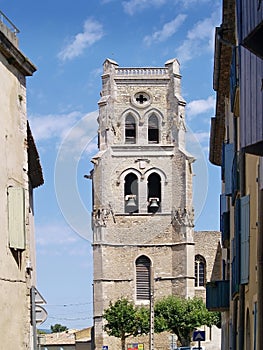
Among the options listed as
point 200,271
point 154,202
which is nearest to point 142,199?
point 154,202

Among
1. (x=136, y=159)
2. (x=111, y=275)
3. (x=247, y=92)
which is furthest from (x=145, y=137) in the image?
(x=247, y=92)

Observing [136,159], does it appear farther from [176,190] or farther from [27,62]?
[27,62]

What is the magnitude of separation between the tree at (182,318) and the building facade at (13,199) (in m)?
46.0

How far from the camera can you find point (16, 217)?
56.3 ft

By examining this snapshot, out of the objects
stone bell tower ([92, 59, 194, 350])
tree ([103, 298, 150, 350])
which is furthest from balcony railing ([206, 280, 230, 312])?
stone bell tower ([92, 59, 194, 350])

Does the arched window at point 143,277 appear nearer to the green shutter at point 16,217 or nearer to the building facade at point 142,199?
the building facade at point 142,199

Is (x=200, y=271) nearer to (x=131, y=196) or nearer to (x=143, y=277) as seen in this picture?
(x=143, y=277)

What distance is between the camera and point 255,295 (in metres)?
14.1

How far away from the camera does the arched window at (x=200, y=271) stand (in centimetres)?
7781

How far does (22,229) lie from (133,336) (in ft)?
179

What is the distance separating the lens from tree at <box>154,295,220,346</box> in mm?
64125

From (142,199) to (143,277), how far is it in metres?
5.96

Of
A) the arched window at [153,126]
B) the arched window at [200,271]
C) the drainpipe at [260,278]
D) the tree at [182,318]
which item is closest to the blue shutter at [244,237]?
the drainpipe at [260,278]

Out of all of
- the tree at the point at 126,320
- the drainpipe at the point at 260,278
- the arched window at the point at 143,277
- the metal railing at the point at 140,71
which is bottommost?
the tree at the point at 126,320
